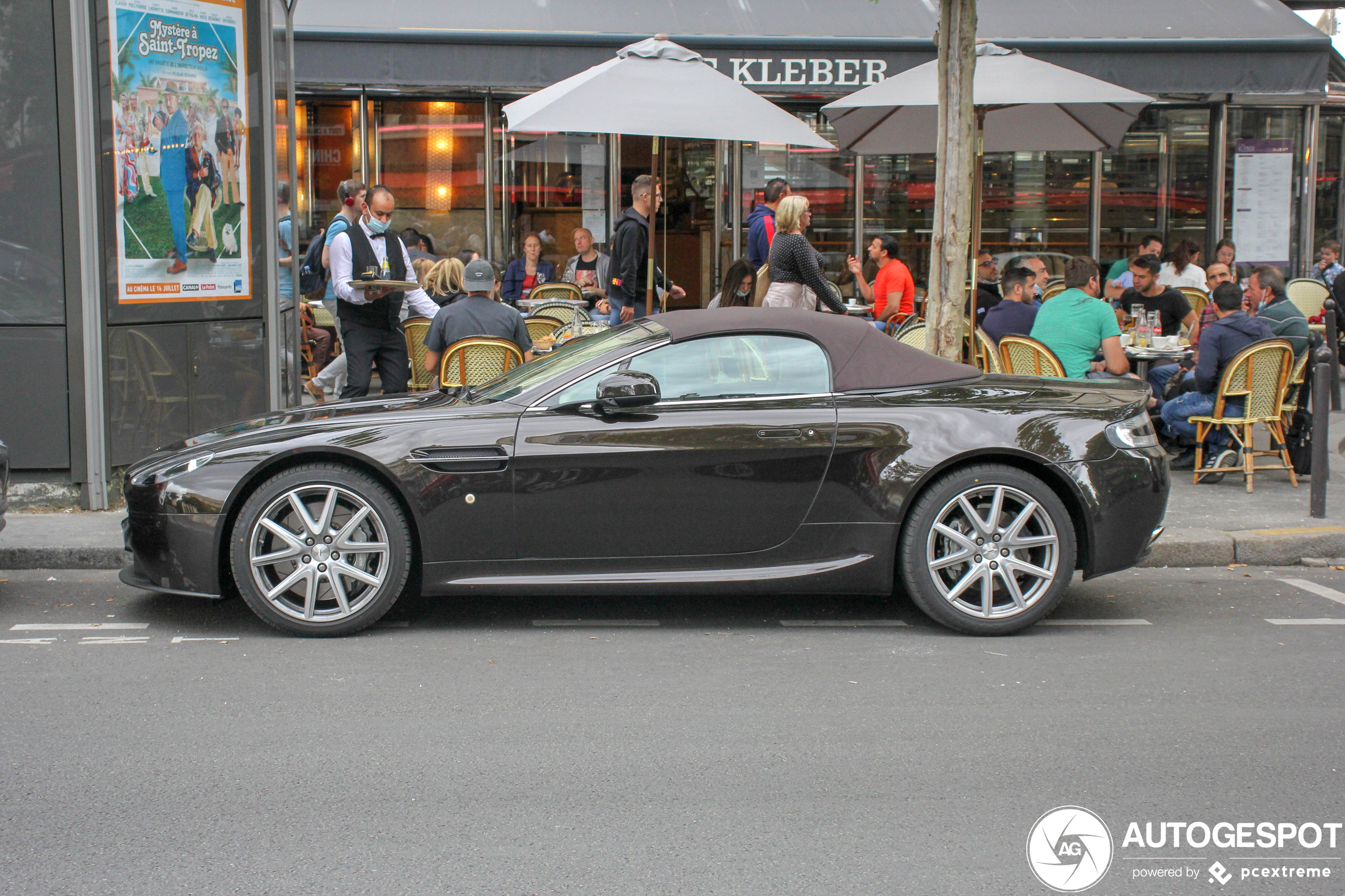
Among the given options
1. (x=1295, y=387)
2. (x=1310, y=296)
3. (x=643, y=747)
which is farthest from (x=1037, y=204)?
(x=643, y=747)

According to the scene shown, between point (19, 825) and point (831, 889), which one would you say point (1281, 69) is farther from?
point (19, 825)

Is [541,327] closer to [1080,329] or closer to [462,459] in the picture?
[1080,329]

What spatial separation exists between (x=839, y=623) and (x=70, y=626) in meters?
3.41

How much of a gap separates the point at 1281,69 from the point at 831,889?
12.6 meters

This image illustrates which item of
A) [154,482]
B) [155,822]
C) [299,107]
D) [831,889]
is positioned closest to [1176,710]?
[831,889]

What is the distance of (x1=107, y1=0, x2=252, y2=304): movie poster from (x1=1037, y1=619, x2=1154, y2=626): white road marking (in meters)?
5.45

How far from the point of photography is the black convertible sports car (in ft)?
17.8

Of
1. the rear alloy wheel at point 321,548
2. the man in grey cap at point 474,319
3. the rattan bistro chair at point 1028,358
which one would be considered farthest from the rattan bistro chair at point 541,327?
the rear alloy wheel at point 321,548

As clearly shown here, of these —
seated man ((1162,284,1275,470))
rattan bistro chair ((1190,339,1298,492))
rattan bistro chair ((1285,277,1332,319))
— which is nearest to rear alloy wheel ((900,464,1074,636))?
rattan bistro chair ((1190,339,1298,492))

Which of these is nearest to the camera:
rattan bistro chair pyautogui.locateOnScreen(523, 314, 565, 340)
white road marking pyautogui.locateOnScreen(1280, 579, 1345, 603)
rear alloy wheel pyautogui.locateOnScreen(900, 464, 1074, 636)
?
rear alloy wheel pyautogui.locateOnScreen(900, 464, 1074, 636)

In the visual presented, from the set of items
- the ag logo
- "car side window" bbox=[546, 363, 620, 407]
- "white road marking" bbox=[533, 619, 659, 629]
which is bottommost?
the ag logo

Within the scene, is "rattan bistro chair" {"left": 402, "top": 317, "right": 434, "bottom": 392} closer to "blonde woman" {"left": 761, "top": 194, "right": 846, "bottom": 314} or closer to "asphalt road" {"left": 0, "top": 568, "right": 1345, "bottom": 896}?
"blonde woman" {"left": 761, "top": 194, "right": 846, "bottom": 314}

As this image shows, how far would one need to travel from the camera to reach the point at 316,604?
18.0 ft

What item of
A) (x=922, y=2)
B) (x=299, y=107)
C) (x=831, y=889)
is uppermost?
(x=922, y=2)
